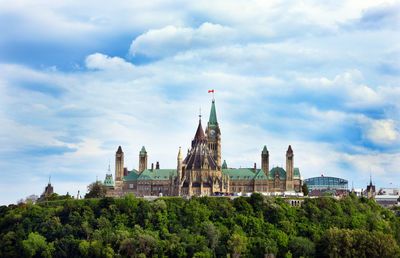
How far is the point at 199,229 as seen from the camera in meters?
136

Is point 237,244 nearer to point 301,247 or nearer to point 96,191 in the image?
point 301,247

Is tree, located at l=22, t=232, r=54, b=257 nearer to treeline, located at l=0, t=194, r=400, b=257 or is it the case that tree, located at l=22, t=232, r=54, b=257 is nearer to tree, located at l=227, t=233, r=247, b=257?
treeline, located at l=0, t=194, r=400, b=257

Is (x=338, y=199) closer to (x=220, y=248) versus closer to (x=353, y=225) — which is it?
(x=353, y=225)

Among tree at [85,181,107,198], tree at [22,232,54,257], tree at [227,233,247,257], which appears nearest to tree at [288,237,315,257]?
tree at [227,233,247,257]

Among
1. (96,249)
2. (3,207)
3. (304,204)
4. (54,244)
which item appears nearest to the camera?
(96,249)

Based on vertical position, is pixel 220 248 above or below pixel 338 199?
below

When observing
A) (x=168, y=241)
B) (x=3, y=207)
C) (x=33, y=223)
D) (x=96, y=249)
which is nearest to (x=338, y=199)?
(x=168, y=241)

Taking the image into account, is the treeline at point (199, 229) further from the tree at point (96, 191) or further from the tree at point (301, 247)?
Result: the tree at point (96, 191)

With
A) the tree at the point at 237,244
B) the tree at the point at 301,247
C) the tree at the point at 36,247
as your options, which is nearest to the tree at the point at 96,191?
the tree at the point at 36,247

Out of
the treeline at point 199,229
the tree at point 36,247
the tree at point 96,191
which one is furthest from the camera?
the tree at point 96,191

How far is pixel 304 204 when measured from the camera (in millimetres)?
153500

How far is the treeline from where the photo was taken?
126125 mm

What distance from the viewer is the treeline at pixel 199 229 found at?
12612 centimetres

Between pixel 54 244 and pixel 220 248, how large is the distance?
4113cm
